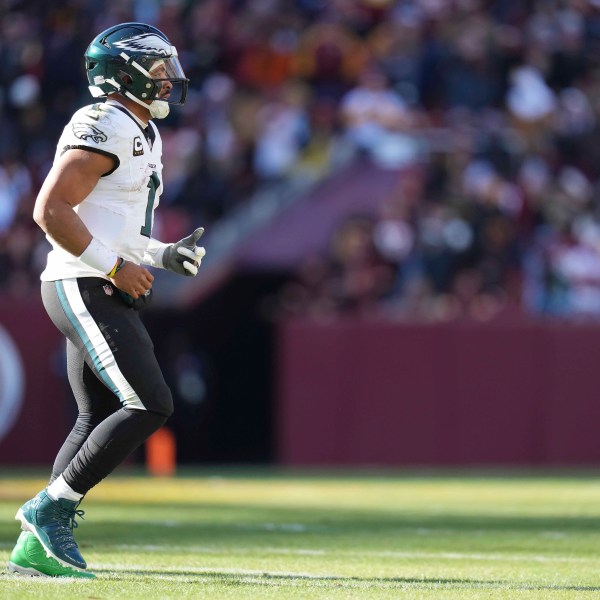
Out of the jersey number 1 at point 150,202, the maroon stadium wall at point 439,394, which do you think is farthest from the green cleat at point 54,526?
the maroon stadium wall at point 439,394

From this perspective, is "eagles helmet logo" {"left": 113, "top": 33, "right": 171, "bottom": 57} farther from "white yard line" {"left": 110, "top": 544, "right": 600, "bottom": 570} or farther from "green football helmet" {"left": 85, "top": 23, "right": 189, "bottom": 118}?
"white yard line" {"left": 110, "top": 544, "right": 600, "bottom": 570}

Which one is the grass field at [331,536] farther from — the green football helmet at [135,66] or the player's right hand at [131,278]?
the green football helmet at [135,66]

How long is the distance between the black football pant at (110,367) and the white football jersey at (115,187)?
9 cm

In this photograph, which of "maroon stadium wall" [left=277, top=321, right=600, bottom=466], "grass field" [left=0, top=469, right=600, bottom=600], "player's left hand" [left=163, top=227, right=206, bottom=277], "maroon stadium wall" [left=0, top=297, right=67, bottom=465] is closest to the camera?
"grass field" [left=0, top=469, right=600, bottom=600]

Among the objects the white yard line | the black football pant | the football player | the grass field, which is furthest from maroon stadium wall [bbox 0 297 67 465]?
the black football pant

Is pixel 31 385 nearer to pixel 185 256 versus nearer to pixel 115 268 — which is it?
pixel 185 256

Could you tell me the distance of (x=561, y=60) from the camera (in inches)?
693

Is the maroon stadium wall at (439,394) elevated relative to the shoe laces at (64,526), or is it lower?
lower

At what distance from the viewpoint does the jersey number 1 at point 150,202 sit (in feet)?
19.5

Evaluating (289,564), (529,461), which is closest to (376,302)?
(529,461)

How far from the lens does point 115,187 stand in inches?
229

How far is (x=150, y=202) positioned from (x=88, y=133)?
17.6 inches

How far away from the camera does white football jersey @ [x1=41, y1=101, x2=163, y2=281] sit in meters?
5.69

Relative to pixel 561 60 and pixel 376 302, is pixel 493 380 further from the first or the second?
pixel 561 60
